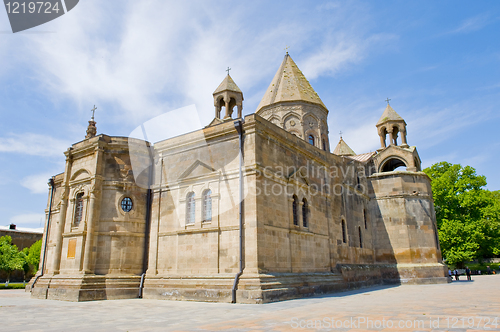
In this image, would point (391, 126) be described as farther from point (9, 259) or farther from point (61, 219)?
point (9, 259)

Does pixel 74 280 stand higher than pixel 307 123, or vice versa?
pixel 307 123

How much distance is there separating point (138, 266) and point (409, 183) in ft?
64.7

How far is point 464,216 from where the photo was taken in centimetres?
3434

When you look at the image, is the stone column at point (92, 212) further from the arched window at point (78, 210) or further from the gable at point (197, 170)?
the gable at point (197, 170)

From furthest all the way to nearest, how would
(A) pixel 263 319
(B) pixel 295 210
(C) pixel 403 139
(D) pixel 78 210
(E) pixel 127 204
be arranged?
1. (C) pixel 403 139
2. (D) pixel 78 210
3. (E) pixel 127 204
4. (B) pixel 295 210
5. (A) pixel 263 319

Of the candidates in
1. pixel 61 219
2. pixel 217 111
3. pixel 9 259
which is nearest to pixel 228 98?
pixel 217 111

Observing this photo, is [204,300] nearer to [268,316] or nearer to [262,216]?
[262,216]

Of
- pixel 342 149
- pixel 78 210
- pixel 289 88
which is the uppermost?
pixel 289 88

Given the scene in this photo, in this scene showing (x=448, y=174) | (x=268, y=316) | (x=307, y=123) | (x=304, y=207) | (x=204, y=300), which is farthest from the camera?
(x=448, y=174)

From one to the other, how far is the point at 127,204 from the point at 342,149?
23.2 m

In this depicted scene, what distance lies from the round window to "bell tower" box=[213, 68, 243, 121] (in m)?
7.42

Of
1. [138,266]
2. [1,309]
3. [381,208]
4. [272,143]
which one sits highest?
[272,143]

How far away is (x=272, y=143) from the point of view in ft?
54.8

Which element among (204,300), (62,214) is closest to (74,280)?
(62,214)
